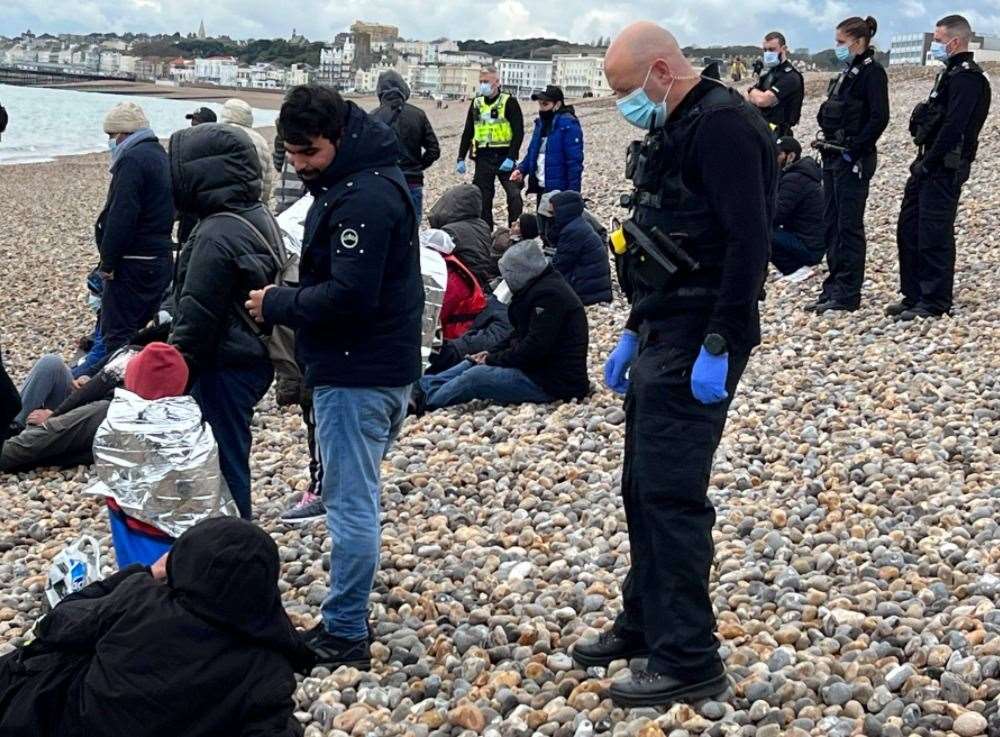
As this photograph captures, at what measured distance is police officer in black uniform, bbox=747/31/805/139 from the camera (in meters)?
10.9

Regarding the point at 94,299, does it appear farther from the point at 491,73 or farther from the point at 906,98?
the point at 906,98

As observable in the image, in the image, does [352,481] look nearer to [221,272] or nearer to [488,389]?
[221,272]

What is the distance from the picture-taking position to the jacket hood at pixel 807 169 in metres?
10.3

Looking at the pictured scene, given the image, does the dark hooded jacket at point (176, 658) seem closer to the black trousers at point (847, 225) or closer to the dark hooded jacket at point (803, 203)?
the black trousers at point (847, 225)

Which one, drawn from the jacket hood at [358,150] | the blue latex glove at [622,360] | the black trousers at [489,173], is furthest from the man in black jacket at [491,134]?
the blue latex glove at [622,360]

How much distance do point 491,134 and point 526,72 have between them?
478 ft

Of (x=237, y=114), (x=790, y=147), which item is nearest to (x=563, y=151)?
(x=790, y=147)

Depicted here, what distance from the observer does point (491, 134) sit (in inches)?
481

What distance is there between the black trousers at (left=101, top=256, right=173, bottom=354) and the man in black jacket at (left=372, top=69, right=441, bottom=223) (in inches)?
112

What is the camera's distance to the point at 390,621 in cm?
446

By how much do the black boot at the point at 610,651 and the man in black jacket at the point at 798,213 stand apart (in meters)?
6.84

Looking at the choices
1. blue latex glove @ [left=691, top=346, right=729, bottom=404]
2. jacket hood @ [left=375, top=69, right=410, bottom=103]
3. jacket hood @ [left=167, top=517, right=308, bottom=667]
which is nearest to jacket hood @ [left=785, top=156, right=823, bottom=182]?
jacket hood @ [left=375, top=69, right=410, bottom=103]

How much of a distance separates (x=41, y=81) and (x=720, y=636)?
15326cm

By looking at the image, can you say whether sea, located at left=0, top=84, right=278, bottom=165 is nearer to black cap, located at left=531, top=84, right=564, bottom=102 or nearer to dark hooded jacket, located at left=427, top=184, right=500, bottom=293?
black cap, located at left=531, top=84, right=564, bottom=102
